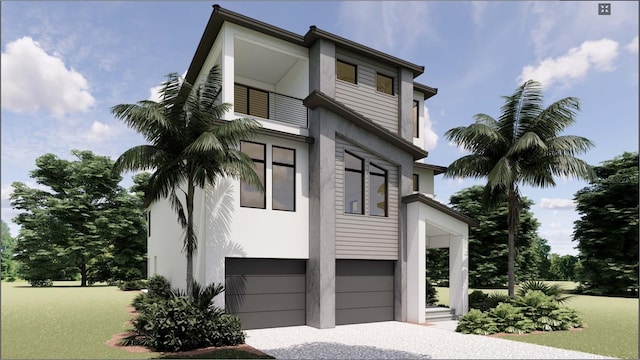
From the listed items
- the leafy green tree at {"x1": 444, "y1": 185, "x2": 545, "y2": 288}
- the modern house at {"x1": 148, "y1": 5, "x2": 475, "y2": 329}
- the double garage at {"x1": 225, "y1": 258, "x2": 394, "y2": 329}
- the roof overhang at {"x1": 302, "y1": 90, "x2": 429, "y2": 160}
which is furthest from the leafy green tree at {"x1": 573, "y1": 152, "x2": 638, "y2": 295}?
the double garage at {"x1": 225, "y1": 258, "x2": 394, "y2": 329}

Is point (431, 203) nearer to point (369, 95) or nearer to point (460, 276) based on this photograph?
point (460, 276)

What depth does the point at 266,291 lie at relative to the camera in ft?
46.1

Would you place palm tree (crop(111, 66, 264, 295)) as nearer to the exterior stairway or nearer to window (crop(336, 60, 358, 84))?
window (crop(336, 60, 358, 84))

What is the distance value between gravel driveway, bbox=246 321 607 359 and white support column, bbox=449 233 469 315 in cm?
289

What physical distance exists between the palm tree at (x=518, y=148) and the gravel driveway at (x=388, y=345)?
6.07 meters

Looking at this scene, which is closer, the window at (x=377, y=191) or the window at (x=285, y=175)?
the window at (x=285, y=175)

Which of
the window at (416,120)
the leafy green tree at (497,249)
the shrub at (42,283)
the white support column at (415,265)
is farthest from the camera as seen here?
the leafy green tree at (497,249)

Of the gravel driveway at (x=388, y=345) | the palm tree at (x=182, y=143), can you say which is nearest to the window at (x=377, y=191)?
the gravel driveway at (x=388, y=345)

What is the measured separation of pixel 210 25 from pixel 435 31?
7.57 metres

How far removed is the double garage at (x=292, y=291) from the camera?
1361 centimetres

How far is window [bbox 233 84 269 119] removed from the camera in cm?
1780

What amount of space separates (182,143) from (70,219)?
29.9 metres

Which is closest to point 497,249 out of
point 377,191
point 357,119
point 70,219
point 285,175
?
point 377,191

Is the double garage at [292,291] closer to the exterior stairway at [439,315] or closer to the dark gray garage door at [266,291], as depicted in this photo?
the dark gray garage door at [266,291]
